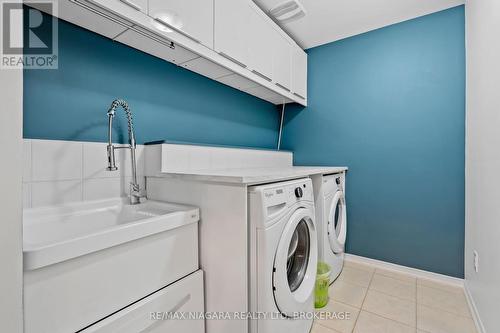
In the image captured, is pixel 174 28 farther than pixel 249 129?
No

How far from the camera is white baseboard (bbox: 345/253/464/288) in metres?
1.96

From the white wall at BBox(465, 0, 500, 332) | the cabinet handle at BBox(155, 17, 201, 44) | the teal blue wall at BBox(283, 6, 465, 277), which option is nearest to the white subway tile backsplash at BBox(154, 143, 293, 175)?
the cabinet handle at BBox(155, 17, 201, 44)

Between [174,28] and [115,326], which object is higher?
[174,28]

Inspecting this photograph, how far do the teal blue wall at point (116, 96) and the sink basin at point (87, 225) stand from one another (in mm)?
393

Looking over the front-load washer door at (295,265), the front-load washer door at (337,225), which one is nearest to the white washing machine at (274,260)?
the front-load washer door at (295,265)

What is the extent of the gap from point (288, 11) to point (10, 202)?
7.49ft

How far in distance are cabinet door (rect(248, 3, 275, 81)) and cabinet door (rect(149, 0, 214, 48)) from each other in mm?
436

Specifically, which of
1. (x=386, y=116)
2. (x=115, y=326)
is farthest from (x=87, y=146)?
(x=386, y=116)

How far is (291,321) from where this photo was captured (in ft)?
3.79

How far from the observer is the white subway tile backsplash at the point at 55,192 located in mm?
1107

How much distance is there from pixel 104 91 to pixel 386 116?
2406 mm

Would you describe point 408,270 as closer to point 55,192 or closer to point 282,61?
point 282,61

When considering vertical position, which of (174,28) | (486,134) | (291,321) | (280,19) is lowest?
(291,321)

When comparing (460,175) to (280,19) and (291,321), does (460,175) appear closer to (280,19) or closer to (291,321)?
(291,321)
